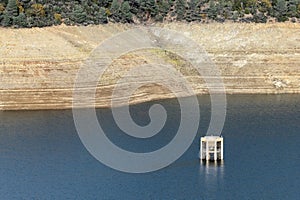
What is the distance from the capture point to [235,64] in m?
113

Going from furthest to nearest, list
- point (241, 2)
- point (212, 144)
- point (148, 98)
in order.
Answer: point (241, 2) < point (148, 98) < point (212, 144)

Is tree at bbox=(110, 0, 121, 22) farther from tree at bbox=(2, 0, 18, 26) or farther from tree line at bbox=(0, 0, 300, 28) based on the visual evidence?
tree at bbox=(2, 0, 18, 26)

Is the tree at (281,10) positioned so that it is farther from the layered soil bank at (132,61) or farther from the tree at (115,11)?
the tree at (115,11)

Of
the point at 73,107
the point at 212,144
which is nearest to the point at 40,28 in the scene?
the point at 73,107

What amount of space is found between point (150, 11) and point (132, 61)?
1814cm

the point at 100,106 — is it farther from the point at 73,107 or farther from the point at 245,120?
the point at 245,120

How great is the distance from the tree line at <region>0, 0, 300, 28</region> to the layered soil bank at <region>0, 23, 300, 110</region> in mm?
1894

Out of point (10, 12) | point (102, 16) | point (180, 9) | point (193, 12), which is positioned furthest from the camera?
point (180, 9)

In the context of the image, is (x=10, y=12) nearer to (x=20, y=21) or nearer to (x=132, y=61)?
(x=20, y=21)

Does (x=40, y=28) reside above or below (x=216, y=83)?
above

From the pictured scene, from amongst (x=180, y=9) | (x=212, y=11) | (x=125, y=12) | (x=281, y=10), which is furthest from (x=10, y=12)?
(x=281, y=10)

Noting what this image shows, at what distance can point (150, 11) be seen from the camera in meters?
124

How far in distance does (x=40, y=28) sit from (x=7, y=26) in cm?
413

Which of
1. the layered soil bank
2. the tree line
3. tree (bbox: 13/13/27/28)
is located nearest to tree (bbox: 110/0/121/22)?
the tree line
